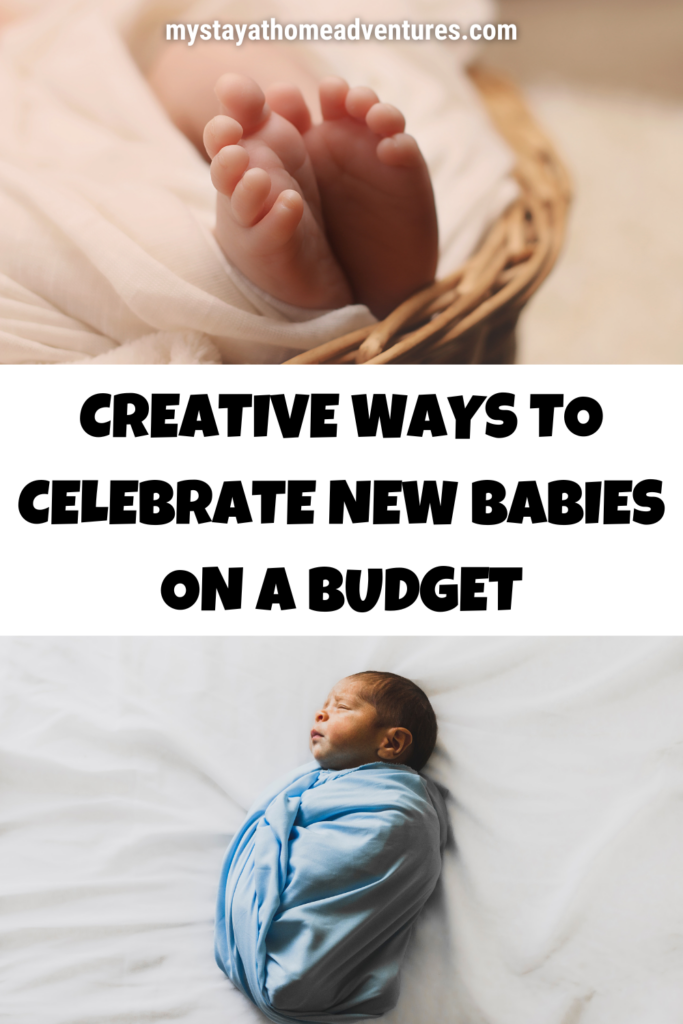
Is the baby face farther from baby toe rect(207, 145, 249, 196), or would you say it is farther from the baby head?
baby toe rect(207, 145, 249, 196)

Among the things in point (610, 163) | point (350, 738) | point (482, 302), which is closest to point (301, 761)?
point (350, 738)

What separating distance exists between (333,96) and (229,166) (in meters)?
0.14

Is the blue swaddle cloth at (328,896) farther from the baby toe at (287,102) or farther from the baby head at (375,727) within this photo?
the baby toe at (287,102)

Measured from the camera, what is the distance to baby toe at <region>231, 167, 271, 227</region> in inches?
23.9

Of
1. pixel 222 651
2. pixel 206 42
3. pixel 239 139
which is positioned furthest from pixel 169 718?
pixel 206 42

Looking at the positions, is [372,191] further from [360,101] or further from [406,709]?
[406,709]

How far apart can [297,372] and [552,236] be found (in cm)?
32

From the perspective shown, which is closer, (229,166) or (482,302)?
(229,166)

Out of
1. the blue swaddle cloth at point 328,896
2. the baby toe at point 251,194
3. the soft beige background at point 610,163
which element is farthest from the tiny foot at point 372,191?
the blue swaddle cloth at point 328,896

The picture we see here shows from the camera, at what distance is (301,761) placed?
0.71 metres

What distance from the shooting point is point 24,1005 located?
0.57 m

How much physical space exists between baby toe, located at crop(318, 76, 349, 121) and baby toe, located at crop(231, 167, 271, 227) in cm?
12

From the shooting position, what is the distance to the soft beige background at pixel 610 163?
95 centimetres

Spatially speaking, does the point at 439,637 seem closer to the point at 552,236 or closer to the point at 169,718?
the point at 169,718
